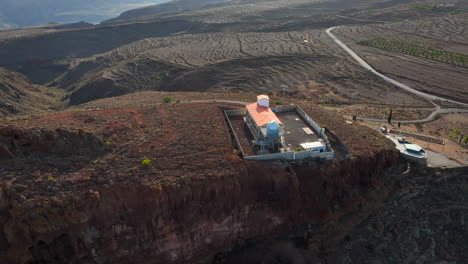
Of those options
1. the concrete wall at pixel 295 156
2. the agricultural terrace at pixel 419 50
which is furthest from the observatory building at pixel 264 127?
the agricultural terrace at pixel 419 50

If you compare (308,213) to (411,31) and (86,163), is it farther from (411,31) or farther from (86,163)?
(411,31)

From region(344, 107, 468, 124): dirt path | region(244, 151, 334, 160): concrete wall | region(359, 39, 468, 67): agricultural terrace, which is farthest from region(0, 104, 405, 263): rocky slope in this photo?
region(359, 39, 468, 67): agricultural terrace

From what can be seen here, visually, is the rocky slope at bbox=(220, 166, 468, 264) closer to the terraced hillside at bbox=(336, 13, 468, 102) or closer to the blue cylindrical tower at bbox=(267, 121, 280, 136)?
the blue cylindrical tower at bbox=(267, 121, 280, 136)

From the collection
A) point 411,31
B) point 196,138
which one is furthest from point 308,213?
point 411,31

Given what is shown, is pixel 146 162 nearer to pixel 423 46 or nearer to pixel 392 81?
pixel 392 81

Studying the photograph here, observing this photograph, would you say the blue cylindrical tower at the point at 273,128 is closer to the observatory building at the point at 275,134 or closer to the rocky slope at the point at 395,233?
the observatory building at the point at 275,134
